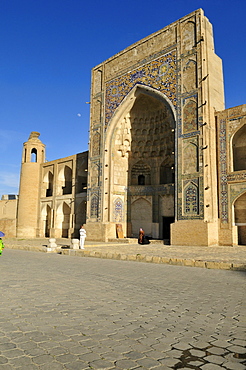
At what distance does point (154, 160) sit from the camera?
72.0 ft

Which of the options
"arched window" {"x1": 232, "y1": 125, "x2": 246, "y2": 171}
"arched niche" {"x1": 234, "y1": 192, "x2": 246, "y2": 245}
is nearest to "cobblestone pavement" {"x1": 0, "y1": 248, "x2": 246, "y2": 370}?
"arched niche" {"x1": 234, "y1": 192, "x2": 246, "y2": 245}

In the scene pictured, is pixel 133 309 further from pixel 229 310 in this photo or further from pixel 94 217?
pixel 94 217

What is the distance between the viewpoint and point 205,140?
51.1ft

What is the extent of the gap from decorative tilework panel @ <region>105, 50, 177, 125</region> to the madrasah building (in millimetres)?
67

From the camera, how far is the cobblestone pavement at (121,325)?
7.25 feet

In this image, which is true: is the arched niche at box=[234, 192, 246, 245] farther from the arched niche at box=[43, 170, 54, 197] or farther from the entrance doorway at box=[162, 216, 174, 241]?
the arched niche at box=[43, 170, 54, 197]

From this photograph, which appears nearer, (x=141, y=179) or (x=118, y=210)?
(x=118, y=210)

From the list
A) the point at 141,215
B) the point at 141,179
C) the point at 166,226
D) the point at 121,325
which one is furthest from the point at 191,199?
the point at 121,325

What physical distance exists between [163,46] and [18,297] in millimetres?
17699

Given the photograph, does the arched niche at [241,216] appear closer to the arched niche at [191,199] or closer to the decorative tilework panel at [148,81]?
the arched niche at [191,199]

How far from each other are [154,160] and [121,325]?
63.3ft

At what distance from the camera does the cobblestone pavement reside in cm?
221

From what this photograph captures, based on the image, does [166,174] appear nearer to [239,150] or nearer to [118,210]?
[118,210]

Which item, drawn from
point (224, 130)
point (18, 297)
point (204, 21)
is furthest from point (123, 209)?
point (18, 297)
